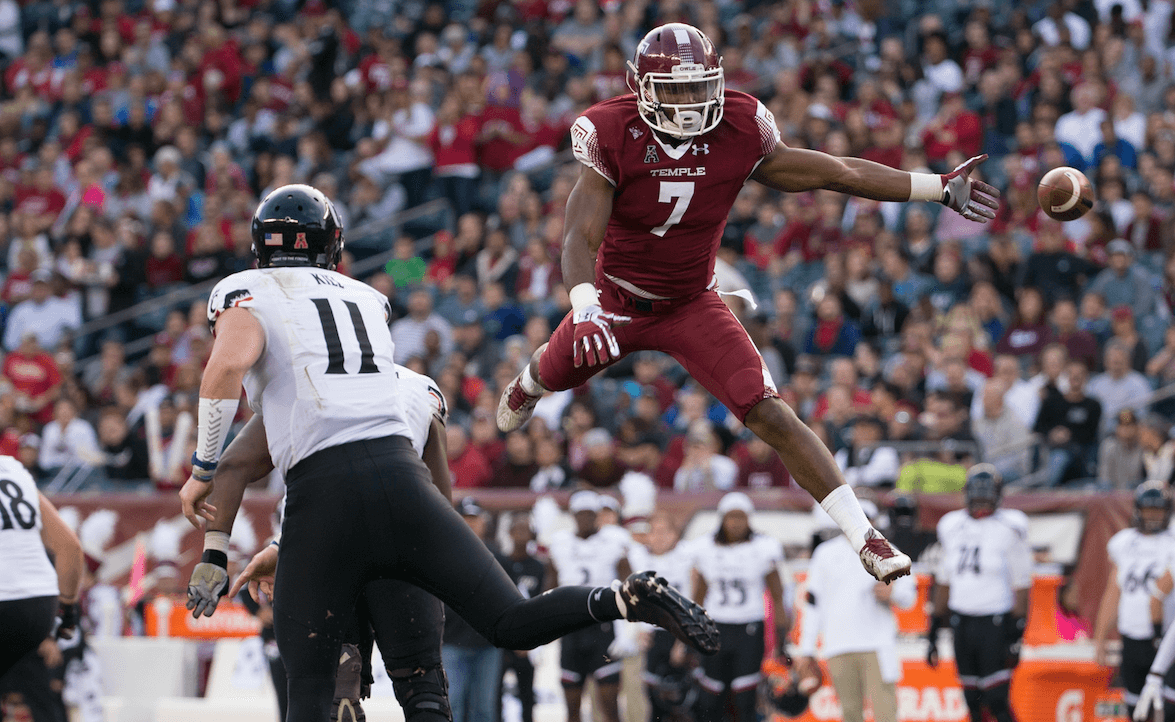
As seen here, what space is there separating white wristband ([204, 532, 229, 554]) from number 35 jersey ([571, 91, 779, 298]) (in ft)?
6.85

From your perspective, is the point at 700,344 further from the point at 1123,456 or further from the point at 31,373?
the point at 31,373

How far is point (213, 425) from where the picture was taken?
563 cm

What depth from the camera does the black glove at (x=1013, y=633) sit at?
11.2 meters

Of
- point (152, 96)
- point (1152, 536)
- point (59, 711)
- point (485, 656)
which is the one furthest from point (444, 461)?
point (152, 96)

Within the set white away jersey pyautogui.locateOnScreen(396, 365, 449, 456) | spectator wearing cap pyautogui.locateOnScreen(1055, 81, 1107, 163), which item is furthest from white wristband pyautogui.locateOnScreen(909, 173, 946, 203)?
spectator wearing cap pyautogui.locateOnScreen(1055, 81, 1107, 163)

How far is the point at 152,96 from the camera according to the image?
19484mm

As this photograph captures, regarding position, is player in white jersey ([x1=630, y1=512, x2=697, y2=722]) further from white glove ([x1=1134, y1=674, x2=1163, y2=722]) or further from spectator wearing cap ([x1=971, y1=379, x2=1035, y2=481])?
white glove ([x1=1134, y1=674, x2=1163, y2=722])

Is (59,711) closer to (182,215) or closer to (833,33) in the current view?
(182,215)

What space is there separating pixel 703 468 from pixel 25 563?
645cm

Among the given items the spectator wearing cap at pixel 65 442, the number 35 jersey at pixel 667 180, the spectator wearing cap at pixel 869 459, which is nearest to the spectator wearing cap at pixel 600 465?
the spectator wearing cap at pixel 869 459

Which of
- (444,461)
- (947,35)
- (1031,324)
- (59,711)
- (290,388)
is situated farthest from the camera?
(947,35)

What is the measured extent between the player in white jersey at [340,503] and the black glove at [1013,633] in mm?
6485

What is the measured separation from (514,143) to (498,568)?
39.3 ft

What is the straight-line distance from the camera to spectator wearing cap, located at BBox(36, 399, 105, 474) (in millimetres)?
15125
